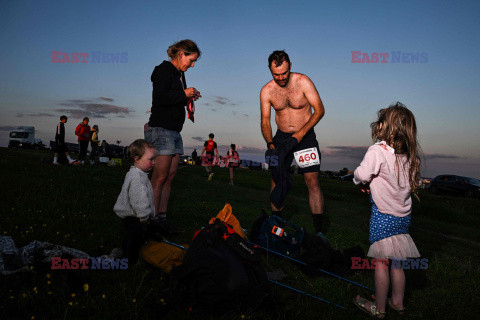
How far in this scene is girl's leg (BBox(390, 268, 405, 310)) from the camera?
2.83 metres

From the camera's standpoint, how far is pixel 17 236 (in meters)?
3.85

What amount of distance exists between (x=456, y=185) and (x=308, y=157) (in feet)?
88.7

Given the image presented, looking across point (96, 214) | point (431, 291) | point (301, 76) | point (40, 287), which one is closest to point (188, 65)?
point (301, 76)

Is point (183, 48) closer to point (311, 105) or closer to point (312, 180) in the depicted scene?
point (311, 105)

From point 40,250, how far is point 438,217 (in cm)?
1525

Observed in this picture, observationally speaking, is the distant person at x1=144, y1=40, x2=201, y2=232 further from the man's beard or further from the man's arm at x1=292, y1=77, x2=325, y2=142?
the man's arm at x1=292, y1=77, x2=325, y2=142

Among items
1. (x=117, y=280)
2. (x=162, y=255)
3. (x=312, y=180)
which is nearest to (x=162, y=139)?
(x=162, y=255)

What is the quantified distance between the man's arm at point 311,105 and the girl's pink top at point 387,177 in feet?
6.41

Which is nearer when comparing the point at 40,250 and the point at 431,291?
the point at 40,250

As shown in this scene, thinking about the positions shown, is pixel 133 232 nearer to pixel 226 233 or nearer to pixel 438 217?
pixel 226 233

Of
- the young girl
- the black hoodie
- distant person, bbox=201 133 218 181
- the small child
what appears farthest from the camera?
distant person, bbox=201 133 218 181

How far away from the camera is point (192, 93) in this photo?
181 inches

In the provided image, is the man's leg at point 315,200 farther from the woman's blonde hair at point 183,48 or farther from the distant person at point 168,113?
the woman's blonde hair at point 183,48

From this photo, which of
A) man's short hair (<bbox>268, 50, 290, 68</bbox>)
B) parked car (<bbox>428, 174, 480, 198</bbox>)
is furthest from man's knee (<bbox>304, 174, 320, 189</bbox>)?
parked car (<bbox>428, 174, 480, 198</bbox>)
